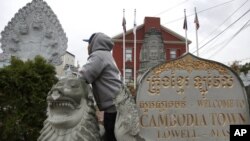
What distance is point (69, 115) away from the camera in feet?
12.0

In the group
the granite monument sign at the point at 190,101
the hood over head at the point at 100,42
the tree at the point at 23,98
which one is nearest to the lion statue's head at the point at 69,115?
the hood over head at the point at 100,42

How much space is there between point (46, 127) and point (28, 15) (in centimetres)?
1529

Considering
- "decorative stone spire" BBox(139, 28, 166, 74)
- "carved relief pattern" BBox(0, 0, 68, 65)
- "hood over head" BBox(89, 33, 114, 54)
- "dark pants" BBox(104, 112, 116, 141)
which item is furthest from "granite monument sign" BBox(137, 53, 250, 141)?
"decorative stone spire" BBox(139, 28, 166, 74)

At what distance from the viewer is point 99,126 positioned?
3.88 m

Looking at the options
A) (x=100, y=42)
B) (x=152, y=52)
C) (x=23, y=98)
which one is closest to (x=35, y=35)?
(x=23, y=98)

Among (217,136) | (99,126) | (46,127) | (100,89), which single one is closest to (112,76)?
(100,89)

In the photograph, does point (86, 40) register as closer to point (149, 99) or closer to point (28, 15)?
point (149, 99)

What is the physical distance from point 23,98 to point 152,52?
640 inches

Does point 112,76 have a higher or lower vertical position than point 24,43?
lower

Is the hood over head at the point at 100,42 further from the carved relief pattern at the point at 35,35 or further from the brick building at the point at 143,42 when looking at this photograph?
the brick building at the point at 143,42

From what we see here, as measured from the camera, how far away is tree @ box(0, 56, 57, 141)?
12.6 m

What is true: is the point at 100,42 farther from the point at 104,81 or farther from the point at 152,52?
the point at 152,52

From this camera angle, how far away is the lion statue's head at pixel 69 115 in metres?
3.61

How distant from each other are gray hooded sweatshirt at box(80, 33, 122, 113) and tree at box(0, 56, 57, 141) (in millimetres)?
9250
